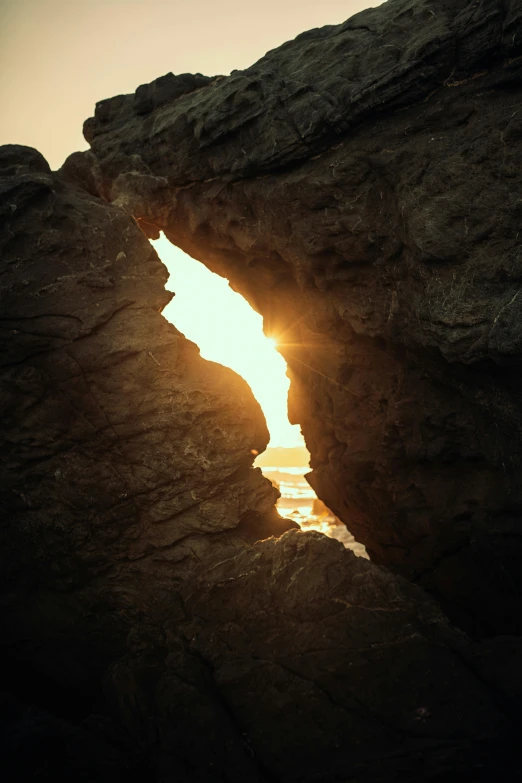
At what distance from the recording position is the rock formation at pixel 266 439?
10016mm

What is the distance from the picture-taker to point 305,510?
199 feet

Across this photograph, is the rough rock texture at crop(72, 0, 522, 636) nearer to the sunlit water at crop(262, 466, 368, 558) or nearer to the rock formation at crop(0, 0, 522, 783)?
the rock formation at crop(0, 0, 522, 783)

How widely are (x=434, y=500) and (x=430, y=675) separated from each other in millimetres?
5714

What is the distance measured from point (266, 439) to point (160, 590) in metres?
4.44

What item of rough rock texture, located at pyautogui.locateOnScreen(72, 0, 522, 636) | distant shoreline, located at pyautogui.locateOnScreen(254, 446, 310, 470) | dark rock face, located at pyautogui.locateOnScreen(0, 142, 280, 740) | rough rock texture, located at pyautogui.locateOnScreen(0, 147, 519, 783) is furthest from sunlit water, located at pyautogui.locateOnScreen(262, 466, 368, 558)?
distant shoreline, located at pyautogui.locateOnScreen(254, 446, 310, 470)

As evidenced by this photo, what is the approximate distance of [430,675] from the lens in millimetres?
9875

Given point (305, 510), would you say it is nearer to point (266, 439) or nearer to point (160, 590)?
point (266, 439)

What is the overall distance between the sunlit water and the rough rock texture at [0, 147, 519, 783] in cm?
783

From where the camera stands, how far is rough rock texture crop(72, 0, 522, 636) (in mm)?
12242

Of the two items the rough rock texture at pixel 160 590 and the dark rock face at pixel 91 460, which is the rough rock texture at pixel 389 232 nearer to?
the rough rock texture at pixel 160 590

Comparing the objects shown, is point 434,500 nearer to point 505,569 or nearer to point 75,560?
point 505,569

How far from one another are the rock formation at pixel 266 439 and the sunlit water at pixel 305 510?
23.0ft

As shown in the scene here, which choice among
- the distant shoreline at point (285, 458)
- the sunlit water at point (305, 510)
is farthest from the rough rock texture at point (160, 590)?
the distant shoreline at point (285, 458)

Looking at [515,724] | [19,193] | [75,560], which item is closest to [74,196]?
[19,193]
